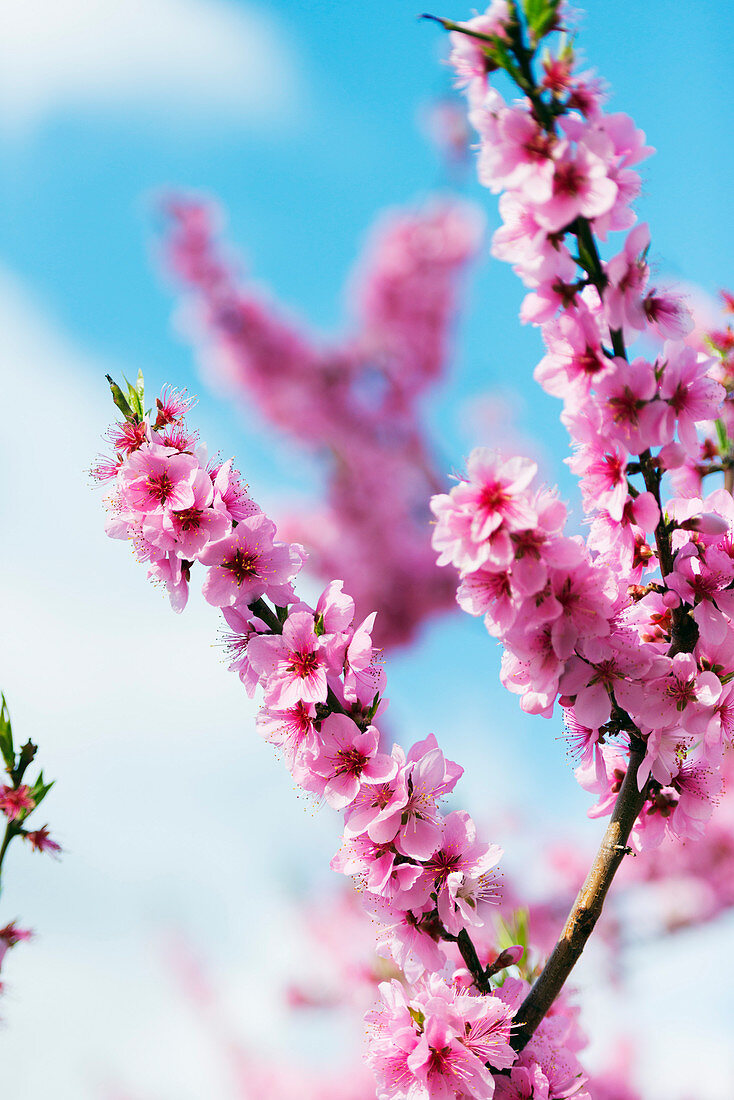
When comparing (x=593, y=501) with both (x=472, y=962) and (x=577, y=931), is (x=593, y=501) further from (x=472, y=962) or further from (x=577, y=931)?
(x=472, y=962)

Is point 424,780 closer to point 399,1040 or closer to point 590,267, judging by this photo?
point 399,1040

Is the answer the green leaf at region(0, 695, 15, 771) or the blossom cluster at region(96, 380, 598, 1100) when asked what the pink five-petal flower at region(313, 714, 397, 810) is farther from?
the green leaf at region(0, 695, 15, 771)

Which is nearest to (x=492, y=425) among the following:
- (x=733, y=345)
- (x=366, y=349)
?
(x=366, y=349)

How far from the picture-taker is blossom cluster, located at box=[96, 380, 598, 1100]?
1645 millimetres

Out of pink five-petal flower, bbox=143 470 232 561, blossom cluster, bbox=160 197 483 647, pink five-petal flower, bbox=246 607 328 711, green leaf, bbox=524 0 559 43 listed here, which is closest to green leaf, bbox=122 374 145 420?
pink five-petal flower, bbox=143 470 232 561

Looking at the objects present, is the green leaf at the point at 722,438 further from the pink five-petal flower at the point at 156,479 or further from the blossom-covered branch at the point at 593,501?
the pink five-petal flower at the point at 156,479

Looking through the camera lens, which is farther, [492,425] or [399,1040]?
[492,425]

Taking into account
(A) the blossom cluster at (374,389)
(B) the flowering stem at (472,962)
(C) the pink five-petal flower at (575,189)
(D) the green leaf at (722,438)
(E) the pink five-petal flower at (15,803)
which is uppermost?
(A) the blossom cluster at (374,389)

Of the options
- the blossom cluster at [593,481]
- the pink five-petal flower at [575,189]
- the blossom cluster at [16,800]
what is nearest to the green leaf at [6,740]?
the blossom cluster at [16,800]

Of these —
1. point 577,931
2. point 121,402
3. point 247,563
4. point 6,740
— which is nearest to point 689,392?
point 247,563

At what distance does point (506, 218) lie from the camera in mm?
1629

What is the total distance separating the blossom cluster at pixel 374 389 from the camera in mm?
11852

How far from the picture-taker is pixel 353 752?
5.63 ft

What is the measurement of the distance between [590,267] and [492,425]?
11971 mm
